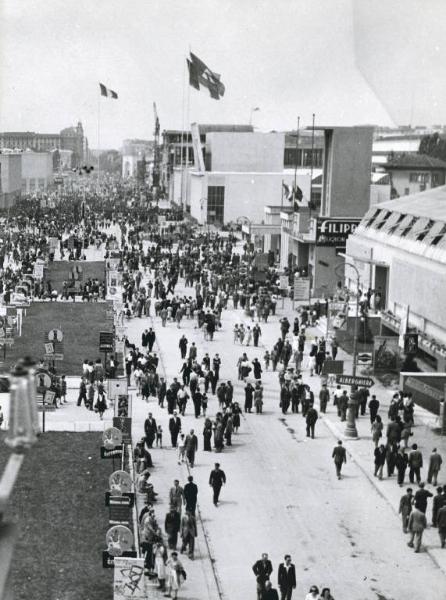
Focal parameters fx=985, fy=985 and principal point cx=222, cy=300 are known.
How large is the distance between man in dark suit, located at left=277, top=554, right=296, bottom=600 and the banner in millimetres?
2285

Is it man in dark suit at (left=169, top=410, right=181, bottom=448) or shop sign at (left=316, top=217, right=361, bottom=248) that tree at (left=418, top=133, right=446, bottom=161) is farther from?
man in dark suit at (left=169, top=410, right=181, bottom=448)

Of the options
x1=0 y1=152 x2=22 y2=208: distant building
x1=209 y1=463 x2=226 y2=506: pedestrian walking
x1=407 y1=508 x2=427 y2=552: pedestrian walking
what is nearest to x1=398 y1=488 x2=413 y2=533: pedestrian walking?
x1=407 y1=508 x2=427 y2=552: pedestrian walking

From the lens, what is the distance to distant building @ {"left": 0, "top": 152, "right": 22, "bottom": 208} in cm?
8538

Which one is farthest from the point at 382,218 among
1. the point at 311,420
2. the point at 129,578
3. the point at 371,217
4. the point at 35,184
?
the point at 35,184

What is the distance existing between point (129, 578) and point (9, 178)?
79559 mm

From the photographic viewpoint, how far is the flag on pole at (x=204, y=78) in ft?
207

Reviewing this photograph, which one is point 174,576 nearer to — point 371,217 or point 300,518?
point 300,518

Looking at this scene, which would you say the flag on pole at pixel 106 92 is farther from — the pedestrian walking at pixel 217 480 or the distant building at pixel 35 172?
the pedestrian walking at pixel 217 480

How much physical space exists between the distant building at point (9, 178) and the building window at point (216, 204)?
60.0 feet

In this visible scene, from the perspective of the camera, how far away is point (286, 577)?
14281 millimetres

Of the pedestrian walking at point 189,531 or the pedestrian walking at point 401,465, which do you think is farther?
the pedestrian walking at point 401,465

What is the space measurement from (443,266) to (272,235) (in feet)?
122

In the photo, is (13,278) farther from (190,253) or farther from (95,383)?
(95,383)

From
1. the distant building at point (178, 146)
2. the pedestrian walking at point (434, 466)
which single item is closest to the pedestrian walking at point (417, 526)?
the pedestrian walking at point (434, 466)
